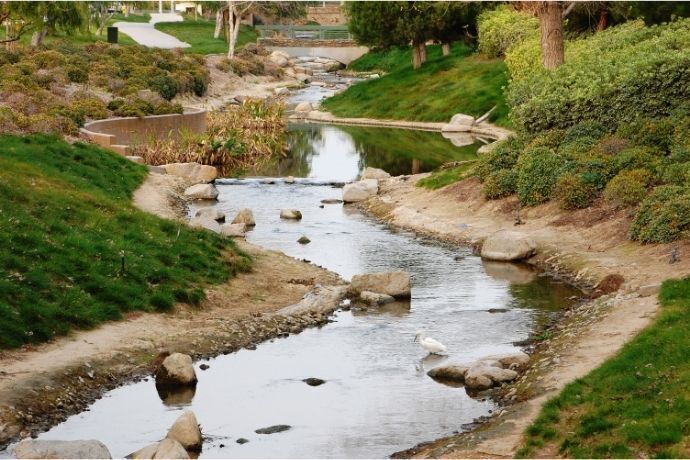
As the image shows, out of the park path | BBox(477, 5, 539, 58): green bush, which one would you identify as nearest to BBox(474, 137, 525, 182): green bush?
BBox(477, 5, 539, 58): green bush

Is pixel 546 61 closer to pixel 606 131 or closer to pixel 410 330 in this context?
pixel 606 131

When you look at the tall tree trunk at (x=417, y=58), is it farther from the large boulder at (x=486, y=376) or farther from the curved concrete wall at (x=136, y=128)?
the large boulder at (x=486, y=376)

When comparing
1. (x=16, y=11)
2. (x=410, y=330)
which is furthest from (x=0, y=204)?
(x=410, y=330)

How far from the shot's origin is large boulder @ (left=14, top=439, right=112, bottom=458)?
51.4 ft

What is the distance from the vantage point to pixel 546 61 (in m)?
44.1

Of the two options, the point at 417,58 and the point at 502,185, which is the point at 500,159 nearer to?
the point at 502,185

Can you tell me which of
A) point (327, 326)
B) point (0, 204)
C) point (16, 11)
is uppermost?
point (16, 11)

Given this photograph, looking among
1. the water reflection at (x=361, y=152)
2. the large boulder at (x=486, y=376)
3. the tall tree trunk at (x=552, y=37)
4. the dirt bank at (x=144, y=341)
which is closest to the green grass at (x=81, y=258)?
the dirt bank at (x=144, y=341)

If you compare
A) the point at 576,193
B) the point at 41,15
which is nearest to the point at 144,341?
the point at 41,15

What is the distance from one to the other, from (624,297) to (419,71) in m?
56.7

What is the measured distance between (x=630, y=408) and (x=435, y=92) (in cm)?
5976

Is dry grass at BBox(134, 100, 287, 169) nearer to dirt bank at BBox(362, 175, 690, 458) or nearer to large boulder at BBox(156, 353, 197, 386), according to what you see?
dirt bank at BBox(362, 175, 690, 458)

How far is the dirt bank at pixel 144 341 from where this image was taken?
19.0 meters

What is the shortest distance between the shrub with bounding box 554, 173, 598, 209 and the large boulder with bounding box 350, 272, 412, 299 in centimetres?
827
